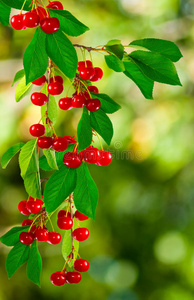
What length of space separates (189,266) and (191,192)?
0.40m

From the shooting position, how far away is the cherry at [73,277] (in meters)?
0.71

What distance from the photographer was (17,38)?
237 centimetres

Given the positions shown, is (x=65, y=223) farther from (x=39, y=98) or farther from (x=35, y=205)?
(x=39, y=98)

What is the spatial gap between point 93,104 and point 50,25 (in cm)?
12

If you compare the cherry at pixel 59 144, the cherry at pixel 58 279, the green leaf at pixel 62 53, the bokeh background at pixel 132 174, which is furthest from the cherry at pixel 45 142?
the bokeh background at pixel 132 174

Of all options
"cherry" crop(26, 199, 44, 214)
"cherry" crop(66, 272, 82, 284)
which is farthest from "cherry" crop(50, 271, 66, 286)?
"cherry" crop(26, 199, 44, 214)

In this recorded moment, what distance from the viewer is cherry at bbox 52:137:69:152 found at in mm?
608

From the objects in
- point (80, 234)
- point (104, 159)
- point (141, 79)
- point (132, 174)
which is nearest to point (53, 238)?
point (80, 234)

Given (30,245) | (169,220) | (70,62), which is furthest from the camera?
(169,220)

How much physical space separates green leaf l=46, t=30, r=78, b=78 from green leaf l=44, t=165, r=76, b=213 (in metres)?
0.14

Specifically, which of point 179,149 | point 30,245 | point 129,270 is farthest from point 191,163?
point 30,245

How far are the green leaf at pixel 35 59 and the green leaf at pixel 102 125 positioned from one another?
115 millimetres

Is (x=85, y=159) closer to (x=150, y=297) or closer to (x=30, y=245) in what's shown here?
(x=30, y=245)

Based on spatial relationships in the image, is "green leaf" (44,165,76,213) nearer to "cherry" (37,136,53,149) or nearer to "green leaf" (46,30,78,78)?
"cherry" (37,136,53,149)
